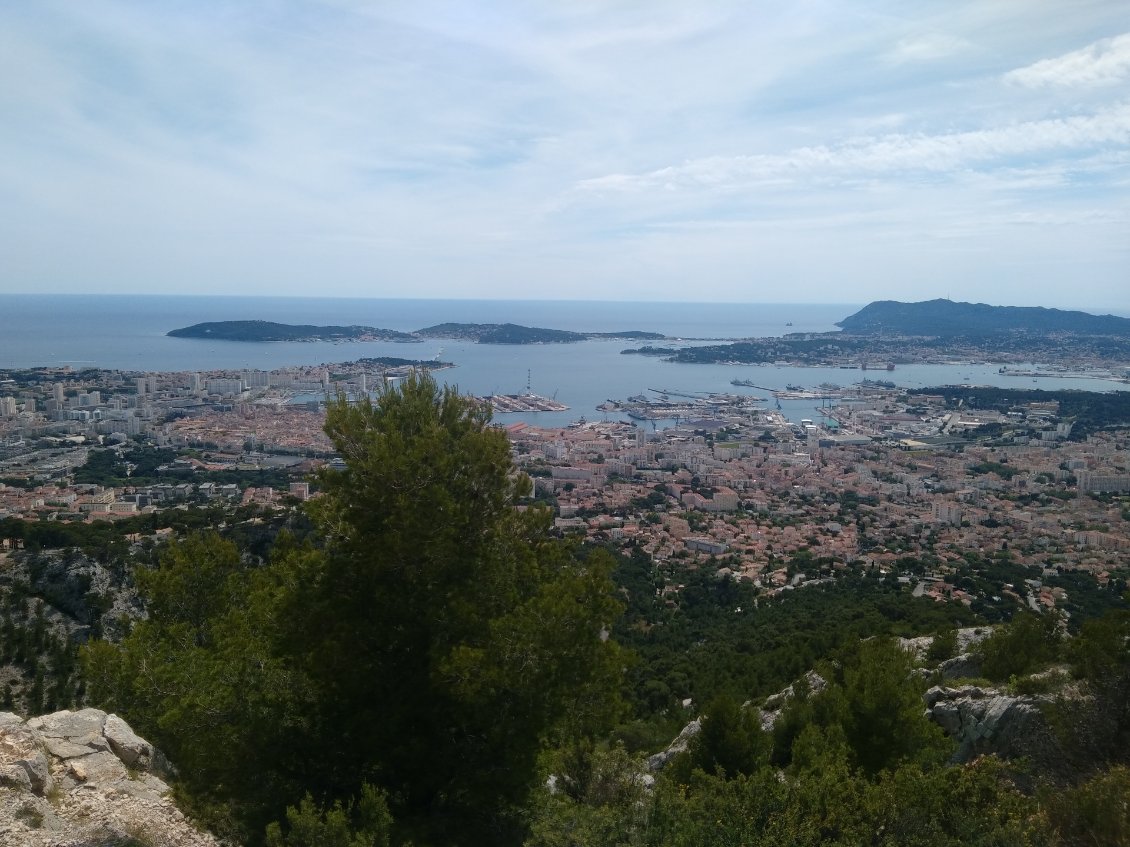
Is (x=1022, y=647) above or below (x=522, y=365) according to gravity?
below

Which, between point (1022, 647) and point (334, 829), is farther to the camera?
point (1022, 647)

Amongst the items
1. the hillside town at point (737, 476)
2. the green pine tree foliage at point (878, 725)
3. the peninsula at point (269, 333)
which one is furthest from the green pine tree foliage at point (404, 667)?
the peninsula at point (269, 333)

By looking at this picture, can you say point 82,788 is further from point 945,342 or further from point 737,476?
point 945,342

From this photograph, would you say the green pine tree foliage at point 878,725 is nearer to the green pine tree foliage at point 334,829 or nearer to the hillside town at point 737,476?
the green pine tree foliage at point 334,829

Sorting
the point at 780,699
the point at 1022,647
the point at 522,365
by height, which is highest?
the point at 522,365

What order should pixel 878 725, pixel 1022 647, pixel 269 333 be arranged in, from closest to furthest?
pixel 878 725, pixel 1022 647, pixel 269 333

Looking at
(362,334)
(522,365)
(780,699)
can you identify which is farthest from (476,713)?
(362,334)

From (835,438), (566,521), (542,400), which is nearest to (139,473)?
(566,521)
